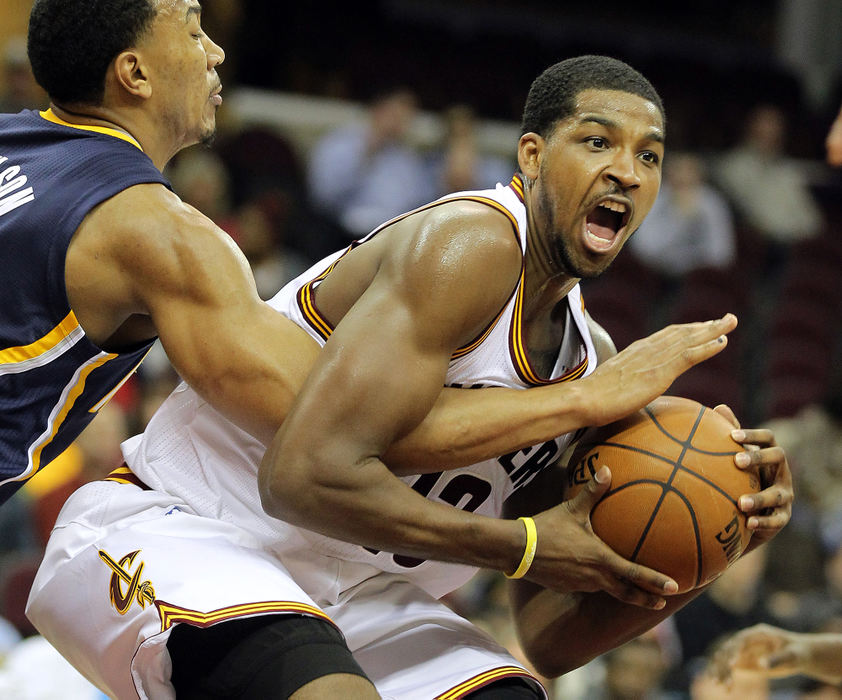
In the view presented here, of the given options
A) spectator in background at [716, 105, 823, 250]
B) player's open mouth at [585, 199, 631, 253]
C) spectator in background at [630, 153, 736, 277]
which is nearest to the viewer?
player's open mouth at [585, 199, 631, 253]

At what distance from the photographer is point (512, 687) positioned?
2.86 meters

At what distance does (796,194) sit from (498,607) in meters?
5.83

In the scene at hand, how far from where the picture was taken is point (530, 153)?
10.0 feet

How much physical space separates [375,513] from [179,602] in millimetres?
451

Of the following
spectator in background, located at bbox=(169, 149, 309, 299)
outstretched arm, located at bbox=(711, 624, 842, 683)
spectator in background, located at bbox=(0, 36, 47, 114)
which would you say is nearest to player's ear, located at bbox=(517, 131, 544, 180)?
outstretched arm, located at bbox=(711, 624, 842, 683)

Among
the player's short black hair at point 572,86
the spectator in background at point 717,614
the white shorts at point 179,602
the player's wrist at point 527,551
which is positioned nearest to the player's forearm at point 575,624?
the white shorts at point 179,602

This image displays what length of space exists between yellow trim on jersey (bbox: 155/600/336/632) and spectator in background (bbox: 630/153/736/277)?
711 cm

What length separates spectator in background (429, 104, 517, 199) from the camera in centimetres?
840

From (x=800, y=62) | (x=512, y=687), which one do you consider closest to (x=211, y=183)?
(x=512, y=687)

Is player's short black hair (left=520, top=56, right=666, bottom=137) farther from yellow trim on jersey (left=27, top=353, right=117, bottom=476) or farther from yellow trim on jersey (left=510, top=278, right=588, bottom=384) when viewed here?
yellow trim on jersey (left=27, top=353, right=117, bottom=476)

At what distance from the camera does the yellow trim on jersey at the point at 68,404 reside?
8.88 ft

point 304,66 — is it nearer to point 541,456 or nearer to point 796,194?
point 796,194

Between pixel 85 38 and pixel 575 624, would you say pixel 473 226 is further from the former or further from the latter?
Answer: pixel 575 624

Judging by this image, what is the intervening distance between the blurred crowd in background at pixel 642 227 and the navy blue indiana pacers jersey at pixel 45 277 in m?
2.68
